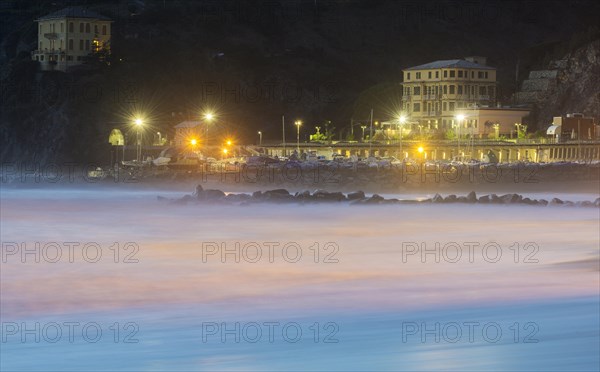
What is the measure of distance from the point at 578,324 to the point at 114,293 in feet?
35.4

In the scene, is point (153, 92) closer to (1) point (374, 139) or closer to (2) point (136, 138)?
(2) point (136, 138)

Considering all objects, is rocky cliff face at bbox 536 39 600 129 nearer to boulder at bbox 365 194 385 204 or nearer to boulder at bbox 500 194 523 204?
boulder at bbox 500 194 523 204

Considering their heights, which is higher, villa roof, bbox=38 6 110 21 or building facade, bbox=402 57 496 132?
villa roof, bbox=38 6 110 21

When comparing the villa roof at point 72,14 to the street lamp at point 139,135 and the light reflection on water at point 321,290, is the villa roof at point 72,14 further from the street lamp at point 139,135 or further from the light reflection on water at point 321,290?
the light reflection on water at point 321,290

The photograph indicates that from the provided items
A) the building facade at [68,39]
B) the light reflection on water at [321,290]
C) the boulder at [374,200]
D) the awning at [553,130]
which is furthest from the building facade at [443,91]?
the light reflection on water at [321,290]

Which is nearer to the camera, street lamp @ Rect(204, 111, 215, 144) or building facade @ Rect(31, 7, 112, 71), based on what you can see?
street lamp @ Rect(204, 111, 215, 144)

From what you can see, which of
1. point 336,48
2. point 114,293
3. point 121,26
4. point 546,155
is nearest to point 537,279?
point 114,293

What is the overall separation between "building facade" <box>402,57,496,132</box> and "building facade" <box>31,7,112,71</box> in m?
29.9

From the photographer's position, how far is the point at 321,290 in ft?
92.0

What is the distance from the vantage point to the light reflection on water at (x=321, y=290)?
69.4 feet

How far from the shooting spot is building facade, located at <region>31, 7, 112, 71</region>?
110 metres

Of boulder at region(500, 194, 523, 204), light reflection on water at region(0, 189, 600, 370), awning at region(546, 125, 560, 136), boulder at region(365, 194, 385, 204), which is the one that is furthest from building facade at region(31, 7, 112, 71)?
boulder at region(500, 194, 523, 204)

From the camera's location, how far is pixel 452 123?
100188mm

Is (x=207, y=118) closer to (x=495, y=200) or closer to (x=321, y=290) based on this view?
(x=495, y=200)
